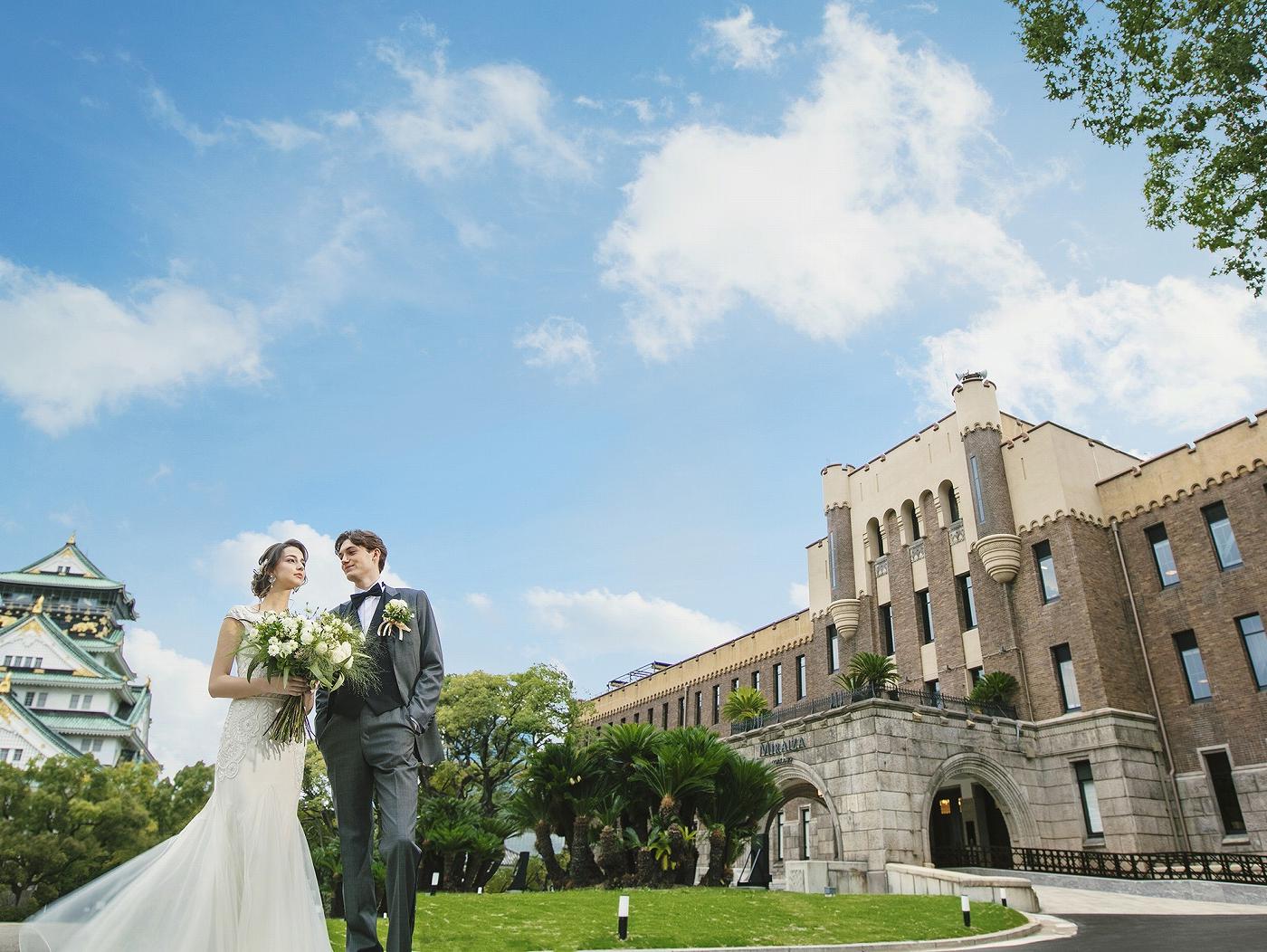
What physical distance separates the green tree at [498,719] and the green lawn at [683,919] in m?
19.2

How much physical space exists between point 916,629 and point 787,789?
26.9 ft

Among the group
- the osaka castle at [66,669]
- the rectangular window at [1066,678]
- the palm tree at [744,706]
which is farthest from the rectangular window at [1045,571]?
the osaka castle at [66,669]

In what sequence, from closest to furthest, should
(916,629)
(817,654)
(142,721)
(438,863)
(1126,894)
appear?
(1126,894) → (438,863) → (916,629) → (817,654) → (142,721)

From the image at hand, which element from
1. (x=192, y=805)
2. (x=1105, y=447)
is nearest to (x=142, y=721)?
(x=192, y=805)

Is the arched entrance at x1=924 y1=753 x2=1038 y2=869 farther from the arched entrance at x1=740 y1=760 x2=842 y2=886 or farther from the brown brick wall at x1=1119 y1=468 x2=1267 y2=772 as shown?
the brown brick wall at x1=1119 y1=468 x2=1267 y2=772

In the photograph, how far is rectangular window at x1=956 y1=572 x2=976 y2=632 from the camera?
27.5 meters

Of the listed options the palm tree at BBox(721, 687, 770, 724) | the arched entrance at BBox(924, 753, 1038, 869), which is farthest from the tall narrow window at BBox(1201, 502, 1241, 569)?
the palm tree at BBox(721, 687, 770, 724)

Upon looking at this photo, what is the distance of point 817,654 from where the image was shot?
33.2 m

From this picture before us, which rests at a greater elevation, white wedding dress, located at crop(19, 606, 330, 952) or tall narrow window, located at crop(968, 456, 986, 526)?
tall narrow window, located at crop(968, 456, 986, 526)

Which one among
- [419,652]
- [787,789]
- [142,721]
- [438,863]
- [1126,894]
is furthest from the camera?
[142,721]

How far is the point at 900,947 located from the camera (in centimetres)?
1033

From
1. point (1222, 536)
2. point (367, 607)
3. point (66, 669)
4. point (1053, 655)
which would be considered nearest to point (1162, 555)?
point (1222, 536)

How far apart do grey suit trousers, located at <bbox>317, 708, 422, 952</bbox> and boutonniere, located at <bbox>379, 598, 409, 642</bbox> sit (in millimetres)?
409

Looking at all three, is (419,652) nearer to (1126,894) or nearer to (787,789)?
(1126,894)
